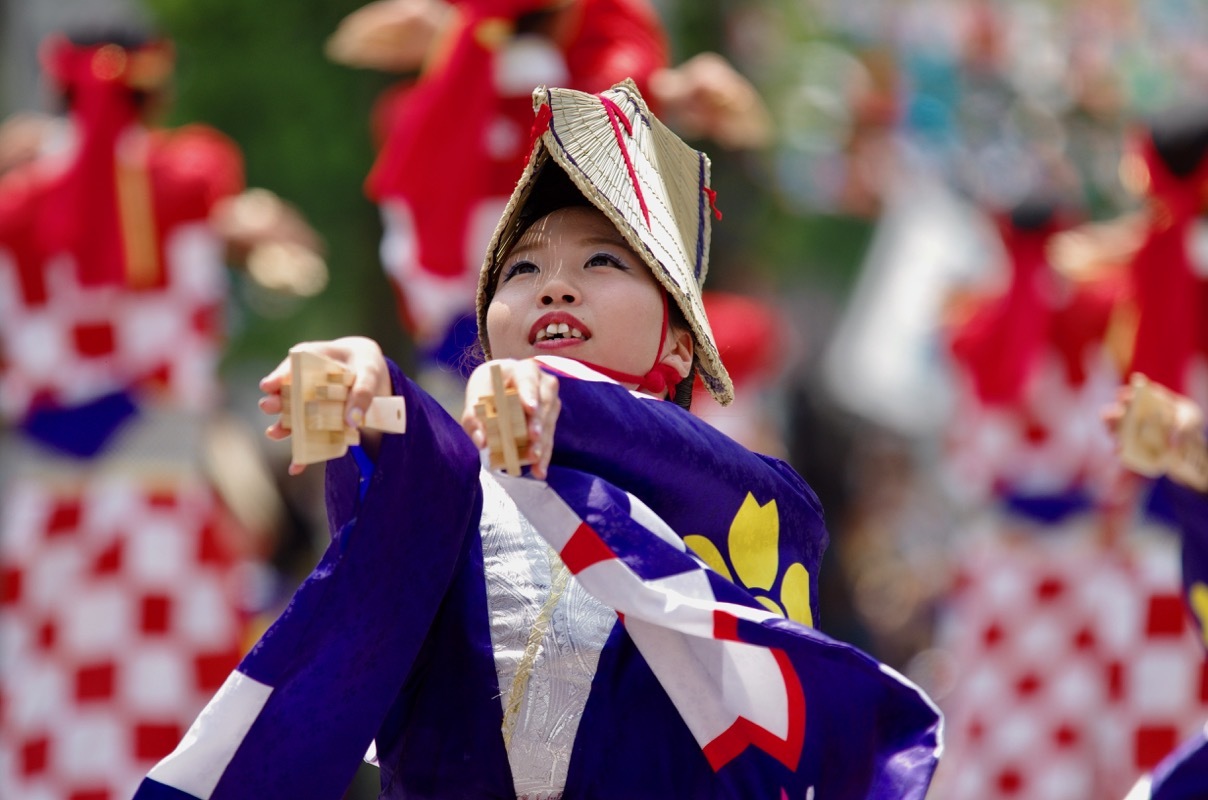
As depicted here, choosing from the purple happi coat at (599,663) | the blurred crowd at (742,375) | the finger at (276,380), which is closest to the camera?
the finger at (276,380)

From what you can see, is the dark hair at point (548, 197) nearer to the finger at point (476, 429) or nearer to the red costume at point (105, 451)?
the finger at point (476, 429)

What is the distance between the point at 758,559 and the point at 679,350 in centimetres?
31

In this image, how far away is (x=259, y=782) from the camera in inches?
84.7

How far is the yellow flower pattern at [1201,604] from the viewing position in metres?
3.36

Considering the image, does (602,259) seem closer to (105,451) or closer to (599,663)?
(599,663)

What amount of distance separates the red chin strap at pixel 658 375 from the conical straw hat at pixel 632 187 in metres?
0.03

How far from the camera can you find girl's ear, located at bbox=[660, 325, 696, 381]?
2471 mm

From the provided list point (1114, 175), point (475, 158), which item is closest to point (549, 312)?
point (475, 158)

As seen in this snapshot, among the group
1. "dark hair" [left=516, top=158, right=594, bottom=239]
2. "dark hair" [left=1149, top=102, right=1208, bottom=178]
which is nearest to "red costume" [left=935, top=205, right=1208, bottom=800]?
"dark hair" [left=1149, top=102, right=1208, bottom=178]

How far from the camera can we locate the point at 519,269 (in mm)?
2451

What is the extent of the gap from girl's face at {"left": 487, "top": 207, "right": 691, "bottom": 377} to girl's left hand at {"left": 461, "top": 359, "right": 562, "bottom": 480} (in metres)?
0.29

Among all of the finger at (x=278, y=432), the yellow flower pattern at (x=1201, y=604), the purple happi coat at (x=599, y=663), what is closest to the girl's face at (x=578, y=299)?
the purple happi coat at (x=599, y=663)

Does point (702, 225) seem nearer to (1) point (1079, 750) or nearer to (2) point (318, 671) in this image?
(2) point (318, 671)

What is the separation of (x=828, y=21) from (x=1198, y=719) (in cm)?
998
